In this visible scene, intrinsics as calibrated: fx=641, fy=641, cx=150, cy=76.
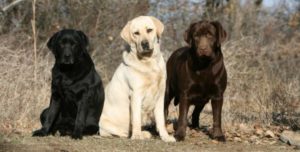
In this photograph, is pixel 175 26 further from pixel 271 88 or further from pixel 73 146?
pixel 73 146

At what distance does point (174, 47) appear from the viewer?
16.1m

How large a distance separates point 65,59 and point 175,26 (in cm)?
939

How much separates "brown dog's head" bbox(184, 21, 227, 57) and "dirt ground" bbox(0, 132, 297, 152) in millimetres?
1167

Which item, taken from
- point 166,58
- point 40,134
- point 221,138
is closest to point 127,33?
point 40,134

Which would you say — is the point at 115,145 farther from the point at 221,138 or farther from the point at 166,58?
the point at 166,58

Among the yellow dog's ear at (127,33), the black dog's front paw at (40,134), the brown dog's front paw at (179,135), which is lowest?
the brown dog's front paw at (179,135)

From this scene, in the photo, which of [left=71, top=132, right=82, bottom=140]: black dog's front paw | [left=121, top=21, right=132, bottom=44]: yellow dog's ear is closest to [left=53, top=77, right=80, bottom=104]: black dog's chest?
[left=71, top=132, right=82, bottom=140]: black dog's front paw

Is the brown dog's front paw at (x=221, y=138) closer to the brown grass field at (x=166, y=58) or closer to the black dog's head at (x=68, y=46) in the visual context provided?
the brown grass field at (x=166, y=58)

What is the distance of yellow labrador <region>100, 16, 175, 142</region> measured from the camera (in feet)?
27.0

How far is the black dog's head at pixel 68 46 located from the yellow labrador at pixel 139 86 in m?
0.58

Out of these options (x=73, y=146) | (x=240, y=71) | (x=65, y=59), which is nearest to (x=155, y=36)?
(x=65, y=59)

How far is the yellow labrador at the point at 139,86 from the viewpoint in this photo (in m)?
8.23

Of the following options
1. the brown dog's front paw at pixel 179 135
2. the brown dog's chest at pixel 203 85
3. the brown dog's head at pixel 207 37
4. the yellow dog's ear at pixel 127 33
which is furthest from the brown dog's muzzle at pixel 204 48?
the brown dog's front paw at pixel 179 135

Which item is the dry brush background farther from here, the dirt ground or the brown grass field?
the dirt ground
